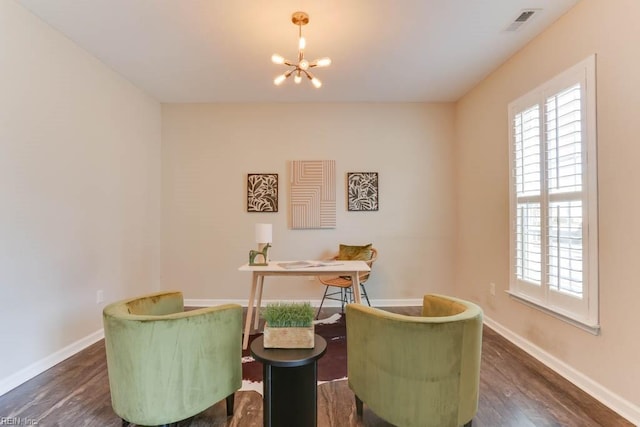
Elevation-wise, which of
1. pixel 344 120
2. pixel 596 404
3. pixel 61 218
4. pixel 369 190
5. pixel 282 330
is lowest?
Answer: pixel 596 404

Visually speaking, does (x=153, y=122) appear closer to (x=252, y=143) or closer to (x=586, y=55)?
(x=252, y=143)

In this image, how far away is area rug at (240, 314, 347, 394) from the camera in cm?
221

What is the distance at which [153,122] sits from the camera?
395 cm

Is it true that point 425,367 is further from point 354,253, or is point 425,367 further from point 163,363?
point 354,253

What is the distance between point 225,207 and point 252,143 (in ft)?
2.98

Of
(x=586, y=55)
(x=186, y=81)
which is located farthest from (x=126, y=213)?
(x=586, y=55)

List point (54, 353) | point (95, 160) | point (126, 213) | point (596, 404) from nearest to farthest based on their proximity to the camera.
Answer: point (596, 404) → point (54, 353) → point (95, 160) → point (126, 213)

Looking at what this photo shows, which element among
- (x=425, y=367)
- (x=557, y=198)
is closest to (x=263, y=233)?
(x=425, y=367)

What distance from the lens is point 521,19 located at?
93.1 inches

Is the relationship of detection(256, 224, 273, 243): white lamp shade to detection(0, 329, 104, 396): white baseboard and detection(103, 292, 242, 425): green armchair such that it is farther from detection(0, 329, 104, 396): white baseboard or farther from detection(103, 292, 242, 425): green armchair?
detection(0, 329, 104, 396): white baseboard

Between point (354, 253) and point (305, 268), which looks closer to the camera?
point (305, 268)

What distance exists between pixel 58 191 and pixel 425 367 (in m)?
2.96

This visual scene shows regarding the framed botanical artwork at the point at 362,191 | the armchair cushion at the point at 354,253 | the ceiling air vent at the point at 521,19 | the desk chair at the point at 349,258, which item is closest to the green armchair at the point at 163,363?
the desk chair at the point at 349,258

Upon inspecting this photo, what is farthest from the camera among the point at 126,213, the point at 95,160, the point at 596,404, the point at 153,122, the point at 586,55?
the point at 153,122
